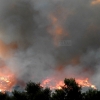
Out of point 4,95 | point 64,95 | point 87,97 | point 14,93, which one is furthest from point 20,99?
point 87,97

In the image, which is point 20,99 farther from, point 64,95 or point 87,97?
point 87,97

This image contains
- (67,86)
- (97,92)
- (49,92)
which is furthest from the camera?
(49,92)

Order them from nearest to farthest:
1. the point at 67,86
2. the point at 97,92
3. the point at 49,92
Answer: the point at 97,92
the point at 67,86
the point at 49,92

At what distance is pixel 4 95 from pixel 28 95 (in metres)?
8.14

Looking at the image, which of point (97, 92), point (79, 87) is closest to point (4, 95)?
point (79, 87)

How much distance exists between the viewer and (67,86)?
168 ft

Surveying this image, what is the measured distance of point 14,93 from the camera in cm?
5416

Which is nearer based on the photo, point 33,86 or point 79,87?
point 79,87

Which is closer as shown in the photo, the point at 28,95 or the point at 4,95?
the point at 28,95

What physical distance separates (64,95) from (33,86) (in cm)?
1035

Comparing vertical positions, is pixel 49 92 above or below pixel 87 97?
above

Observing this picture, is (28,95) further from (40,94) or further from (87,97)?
(87,97)

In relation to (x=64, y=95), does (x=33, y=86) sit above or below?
above

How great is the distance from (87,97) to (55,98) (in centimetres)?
696
